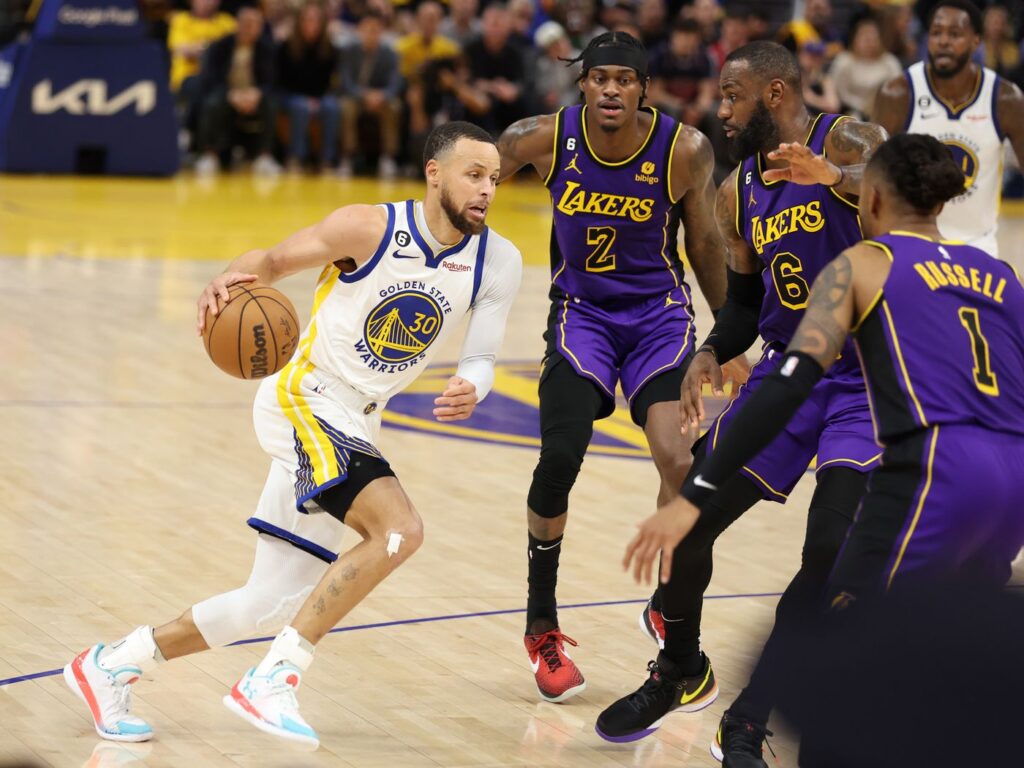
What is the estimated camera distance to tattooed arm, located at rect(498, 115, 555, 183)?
6359 mm

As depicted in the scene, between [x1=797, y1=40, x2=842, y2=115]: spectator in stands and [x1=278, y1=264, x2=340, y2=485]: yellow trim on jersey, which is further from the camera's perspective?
[x1=797, y1=40, x2=842, y2=115]: spectator in stands

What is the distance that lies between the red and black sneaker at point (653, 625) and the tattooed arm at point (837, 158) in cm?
157

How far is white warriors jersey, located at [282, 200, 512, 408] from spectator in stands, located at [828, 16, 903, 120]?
42.2ft

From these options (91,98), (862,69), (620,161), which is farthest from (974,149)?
(91,98)

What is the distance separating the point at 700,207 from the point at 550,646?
1.69 metres

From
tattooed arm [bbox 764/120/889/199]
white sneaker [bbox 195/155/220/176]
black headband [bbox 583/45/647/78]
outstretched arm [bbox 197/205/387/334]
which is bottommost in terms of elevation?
white sneaker [bbox 195/155/220/176]

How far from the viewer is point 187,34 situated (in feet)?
65.7

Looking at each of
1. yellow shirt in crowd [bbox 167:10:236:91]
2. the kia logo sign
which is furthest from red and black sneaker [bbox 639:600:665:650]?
yellow shirt in crowd [bbox 167:10:236:91]

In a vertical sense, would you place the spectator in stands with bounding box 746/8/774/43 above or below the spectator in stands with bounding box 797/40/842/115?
above

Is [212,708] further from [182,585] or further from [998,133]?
[998,133]

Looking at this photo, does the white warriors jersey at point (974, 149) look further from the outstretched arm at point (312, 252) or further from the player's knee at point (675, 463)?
the outstretched arm at point (312, 252)

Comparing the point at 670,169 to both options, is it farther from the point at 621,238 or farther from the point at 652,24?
the point at 652,24

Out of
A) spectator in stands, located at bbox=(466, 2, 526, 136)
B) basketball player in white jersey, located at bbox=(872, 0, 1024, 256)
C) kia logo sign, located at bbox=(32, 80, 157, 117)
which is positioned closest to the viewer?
basketball player in white jersey, located at bbox=(872, 0, 1024, 256)

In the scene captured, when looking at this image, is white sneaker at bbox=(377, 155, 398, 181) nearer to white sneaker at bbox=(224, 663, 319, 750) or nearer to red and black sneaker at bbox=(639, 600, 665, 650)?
red and black sneaker at bbox=(639, 600, 665, 650)
